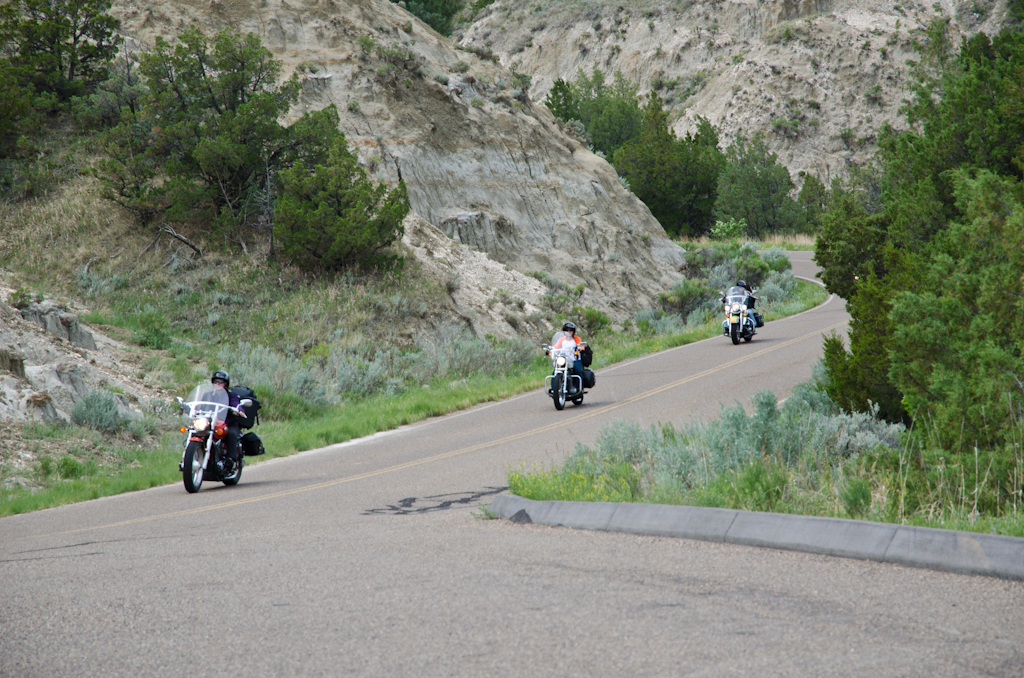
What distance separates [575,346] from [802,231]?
2200 inches

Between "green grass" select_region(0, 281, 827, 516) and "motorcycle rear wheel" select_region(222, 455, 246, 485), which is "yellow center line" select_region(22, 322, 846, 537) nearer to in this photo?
"motorcycle rear wheel" select_region(222, 455, 246, 485)

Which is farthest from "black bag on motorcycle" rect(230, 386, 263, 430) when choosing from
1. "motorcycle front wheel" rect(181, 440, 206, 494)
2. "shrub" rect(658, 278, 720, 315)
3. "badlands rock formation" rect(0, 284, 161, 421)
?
"shrub" rect(658, 278, 720, 315)

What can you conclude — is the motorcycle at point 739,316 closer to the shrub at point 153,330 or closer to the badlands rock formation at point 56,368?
the badlands rock formation at point 56,368

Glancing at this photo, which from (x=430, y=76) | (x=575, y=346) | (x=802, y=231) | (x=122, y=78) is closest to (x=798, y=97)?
(x=802, y=231)

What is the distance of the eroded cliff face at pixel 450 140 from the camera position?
34.1 metres

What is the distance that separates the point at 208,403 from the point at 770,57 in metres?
81.9

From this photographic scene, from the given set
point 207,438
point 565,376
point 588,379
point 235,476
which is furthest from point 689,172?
point 207,438

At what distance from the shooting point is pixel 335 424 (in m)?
16.6

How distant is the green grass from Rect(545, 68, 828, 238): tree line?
28.0 metres

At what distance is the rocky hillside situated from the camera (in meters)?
77.6

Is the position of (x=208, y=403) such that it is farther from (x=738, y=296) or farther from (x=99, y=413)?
(x=738, y=296)

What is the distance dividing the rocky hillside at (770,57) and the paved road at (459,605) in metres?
75.8

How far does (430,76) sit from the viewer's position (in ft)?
122

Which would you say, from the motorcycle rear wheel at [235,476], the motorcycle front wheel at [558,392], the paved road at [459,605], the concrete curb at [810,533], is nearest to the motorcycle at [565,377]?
the motorcycle front wheel at [558,392]
